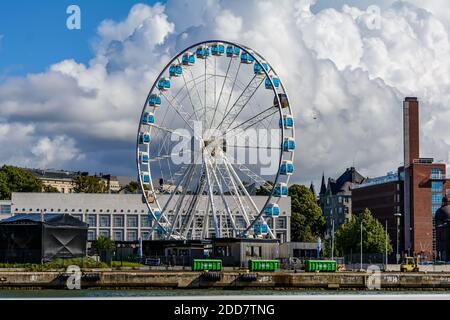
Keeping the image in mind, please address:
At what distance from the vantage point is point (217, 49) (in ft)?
240

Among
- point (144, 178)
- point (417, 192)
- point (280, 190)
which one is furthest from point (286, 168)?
point (417, 192)

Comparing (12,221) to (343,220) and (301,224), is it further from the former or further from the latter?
(343,220)

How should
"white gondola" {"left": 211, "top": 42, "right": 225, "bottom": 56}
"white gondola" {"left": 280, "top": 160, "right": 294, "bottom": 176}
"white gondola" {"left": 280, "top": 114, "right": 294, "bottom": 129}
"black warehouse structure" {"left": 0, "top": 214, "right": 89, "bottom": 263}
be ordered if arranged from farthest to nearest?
"black warehouse structure" {"left": 0, "top": 214, "right": 89, "bottom": 263} < "white gondola" {"left": 211, "top": 42, "right": 225, "bottom": 56} < "white gondola" {"left": 280, "top": 160, "right": 294, "bottom": 176} < "white gondola" {"left": 280, "top": 114, "right": 294, "bottom": 129}

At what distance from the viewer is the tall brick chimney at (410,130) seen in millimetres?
137500

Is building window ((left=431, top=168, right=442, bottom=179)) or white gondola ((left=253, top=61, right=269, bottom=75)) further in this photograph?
building window ((left=431, top=168, right=442, bottom=179))

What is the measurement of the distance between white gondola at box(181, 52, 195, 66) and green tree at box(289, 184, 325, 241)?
5951cm

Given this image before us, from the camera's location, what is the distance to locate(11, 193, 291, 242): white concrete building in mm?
114250

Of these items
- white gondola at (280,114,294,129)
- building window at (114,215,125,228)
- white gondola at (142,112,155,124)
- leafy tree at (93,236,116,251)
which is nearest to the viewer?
white gondola at (280,114,294,129)

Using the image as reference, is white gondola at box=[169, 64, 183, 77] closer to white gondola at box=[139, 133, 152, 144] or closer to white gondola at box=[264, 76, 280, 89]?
white gondola at box=[139, 133, 152, 144]

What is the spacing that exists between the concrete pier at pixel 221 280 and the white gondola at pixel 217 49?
64.0 feet

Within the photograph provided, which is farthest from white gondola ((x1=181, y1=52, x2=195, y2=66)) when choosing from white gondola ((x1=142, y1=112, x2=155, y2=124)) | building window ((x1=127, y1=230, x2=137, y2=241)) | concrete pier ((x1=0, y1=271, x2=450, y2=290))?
building window ((x1=127, y1=230, x2=137, y2=241))
